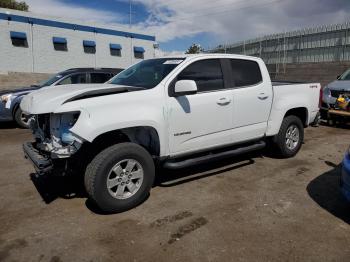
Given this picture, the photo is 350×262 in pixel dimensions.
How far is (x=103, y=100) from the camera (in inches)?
146

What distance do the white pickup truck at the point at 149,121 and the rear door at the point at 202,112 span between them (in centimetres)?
1

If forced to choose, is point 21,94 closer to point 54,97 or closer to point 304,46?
point 54,97

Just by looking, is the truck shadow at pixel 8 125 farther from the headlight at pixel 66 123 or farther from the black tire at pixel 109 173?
the black tire at pixel 109 173

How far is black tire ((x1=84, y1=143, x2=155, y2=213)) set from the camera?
11.8 ft

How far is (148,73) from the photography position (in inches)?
185

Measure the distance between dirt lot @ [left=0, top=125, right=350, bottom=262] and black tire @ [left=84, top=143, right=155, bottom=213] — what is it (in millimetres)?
145

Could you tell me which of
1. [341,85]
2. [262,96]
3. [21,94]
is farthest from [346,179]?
[21,94]

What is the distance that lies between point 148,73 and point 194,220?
217 centimetres

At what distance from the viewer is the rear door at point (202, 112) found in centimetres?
427

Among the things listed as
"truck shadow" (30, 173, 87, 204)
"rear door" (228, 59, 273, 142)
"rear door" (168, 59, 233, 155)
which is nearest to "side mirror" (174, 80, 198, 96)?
"rear door" (168, 59, 233, 155)

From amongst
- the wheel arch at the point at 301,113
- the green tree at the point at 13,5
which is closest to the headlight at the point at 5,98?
the wheel arch at the point at 301,113

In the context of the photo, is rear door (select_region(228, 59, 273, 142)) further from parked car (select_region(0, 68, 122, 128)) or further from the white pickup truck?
parked car (select_region(0, 68, 122, 128))

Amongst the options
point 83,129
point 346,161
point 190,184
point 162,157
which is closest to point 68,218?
point 83,129

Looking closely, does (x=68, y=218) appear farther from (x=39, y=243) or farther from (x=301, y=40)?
(x=301, y=40)
